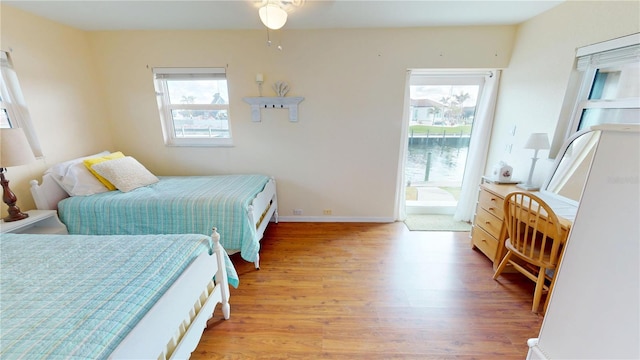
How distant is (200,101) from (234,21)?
1044 mm

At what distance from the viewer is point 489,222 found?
231 centimetres

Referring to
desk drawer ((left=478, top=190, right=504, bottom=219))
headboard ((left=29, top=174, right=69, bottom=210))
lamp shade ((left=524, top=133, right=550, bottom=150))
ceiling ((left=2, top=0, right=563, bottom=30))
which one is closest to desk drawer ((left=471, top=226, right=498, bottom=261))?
desk drawer ((left=478, top=190, right=504, bottom=219))

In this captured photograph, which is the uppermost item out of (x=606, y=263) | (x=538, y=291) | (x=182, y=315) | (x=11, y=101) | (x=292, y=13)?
(x=292, y=13)

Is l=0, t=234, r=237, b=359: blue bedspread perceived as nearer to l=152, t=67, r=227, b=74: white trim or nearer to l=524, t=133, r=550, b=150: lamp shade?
l=152, t=67, r=227, b=74: white trim

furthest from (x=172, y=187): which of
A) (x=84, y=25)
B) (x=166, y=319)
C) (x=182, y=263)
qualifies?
(x=84, y=25)

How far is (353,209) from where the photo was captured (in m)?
3.25

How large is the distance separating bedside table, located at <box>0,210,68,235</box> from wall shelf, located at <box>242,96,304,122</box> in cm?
202

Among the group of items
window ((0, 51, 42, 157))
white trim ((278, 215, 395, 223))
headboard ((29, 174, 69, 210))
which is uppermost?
window ((0, 51, 42, 157))

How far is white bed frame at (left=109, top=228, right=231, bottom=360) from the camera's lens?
91 centimetres

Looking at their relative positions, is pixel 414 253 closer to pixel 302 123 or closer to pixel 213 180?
pixel 302 123

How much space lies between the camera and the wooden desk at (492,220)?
2135 mm

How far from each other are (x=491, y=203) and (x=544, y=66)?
1358mm

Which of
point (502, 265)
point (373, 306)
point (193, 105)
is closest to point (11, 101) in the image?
point (193, 105)

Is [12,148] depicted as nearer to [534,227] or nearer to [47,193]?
[47,193]
